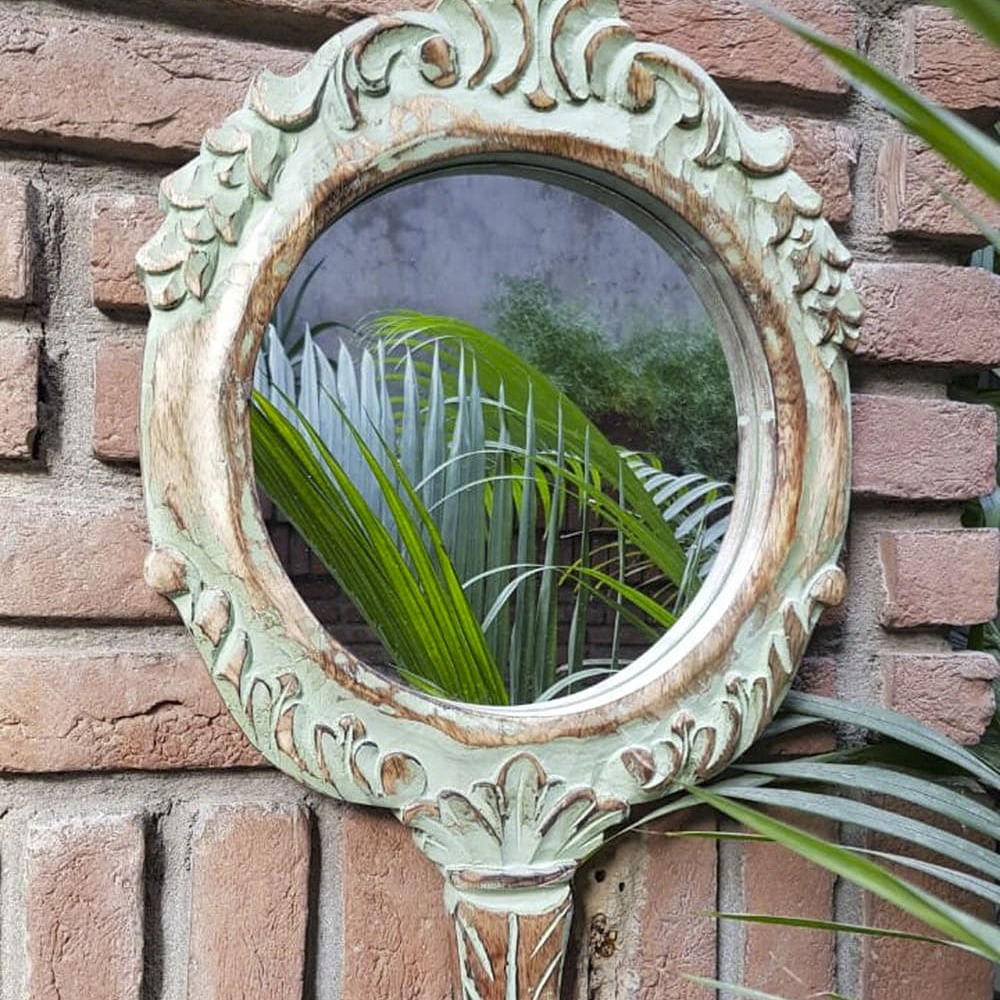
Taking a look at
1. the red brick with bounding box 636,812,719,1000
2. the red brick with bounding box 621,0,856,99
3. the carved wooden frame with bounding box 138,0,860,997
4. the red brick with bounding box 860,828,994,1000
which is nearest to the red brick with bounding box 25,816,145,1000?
the carved wooden frame with bounding box 138,0,860,997

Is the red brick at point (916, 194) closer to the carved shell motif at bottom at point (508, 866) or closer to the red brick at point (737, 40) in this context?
the red brick at point (737, 40)

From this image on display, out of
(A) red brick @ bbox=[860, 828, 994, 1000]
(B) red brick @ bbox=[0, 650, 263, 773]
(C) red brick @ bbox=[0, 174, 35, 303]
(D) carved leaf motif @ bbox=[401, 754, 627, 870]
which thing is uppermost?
(C) red brick @ bbox=[0, 174, 35, 303]

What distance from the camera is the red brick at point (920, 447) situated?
829 mm

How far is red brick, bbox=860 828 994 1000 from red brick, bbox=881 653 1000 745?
0.24 feet

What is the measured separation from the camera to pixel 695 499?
2.52ft

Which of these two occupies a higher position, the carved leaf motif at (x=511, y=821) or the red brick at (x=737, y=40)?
the red brick at (x=737, y=40)

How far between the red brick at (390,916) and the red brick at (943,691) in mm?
351

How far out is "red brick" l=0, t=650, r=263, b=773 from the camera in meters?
0.67

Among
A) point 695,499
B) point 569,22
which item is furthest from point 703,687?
point 569,22

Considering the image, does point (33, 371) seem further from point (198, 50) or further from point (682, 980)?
point (682, 980)

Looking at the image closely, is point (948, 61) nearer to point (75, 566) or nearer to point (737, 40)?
point (737, 40)

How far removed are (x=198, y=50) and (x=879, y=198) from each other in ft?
1.57

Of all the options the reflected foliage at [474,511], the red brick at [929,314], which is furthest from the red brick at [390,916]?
the red brick at [929,314]

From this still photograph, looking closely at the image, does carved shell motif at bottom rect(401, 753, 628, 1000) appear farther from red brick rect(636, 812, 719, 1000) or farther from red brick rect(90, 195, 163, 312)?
red brick rect(90, 195, 163, 312)
